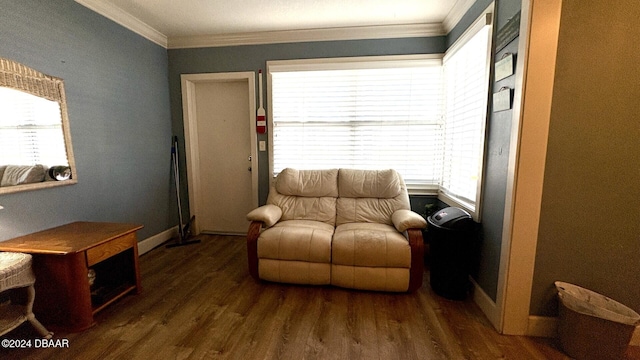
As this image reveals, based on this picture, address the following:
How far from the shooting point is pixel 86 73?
228 cm

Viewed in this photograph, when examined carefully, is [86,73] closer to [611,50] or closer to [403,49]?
[403,49]

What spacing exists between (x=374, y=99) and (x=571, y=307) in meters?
2.40

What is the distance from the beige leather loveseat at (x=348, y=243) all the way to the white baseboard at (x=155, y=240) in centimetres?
149

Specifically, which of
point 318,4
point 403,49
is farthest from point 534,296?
point 318,4

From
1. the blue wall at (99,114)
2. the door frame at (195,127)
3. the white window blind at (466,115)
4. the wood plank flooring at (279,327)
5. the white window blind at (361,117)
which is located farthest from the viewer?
the door frame at (195,127)

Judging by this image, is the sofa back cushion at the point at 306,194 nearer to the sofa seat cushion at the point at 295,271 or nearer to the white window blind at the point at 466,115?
the sofa seat cushion at the point at 295,271

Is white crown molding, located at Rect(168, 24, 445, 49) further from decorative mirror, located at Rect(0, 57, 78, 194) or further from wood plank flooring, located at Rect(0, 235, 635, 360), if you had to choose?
wood plank flooring, located at Rect(0, 235, 635, 360)

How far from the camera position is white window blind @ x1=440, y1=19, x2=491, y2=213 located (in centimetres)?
201

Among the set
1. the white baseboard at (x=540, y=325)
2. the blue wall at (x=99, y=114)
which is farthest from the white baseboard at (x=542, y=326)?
the blue wall at (x=99, y=114)

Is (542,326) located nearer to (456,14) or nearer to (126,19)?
(456,14)

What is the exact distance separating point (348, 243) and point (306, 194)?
878 mm

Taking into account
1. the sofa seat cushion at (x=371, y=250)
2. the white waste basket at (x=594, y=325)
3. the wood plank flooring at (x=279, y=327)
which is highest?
the sofa seat cushion at (x=371, y=250)

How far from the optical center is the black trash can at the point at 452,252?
6.42 ft

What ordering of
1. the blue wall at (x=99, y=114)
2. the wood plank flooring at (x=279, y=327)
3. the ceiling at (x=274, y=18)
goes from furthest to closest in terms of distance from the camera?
the ceiling at (x=274, y=18) → the blue wall at (x=99, y=114) → the wood plank flooring at (x=279, y=327)
